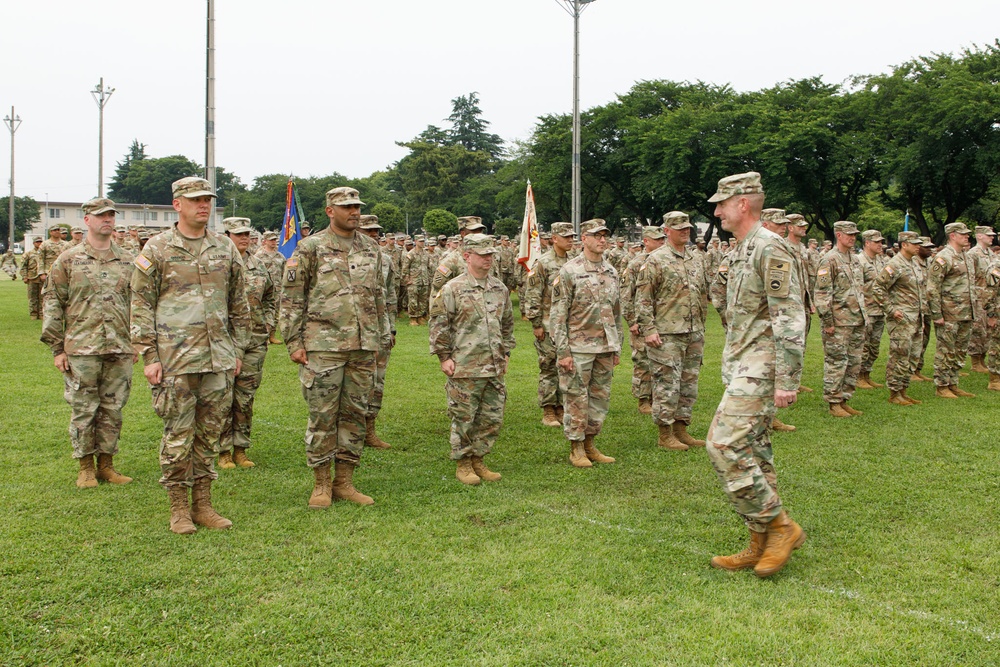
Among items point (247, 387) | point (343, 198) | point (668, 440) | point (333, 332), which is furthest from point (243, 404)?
point (668, 440)

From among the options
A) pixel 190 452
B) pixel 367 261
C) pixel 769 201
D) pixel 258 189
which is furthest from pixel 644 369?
pixel 258 189

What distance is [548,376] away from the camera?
30.8 feet

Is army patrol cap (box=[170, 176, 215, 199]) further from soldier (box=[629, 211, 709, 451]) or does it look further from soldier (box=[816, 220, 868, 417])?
soldier (box=[816, 220, 868, 417])

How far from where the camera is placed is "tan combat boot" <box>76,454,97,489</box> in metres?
6.50

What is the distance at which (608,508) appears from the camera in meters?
6.14

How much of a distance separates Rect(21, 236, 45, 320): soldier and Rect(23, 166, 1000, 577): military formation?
446 inches

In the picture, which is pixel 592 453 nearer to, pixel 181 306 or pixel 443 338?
pixel 443 338

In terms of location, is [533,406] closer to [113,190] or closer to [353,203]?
[353,203]

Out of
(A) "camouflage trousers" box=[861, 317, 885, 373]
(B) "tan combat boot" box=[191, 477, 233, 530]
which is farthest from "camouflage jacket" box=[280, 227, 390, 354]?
(A) "camouflage trousers" box=[861, 317, 885, 373]

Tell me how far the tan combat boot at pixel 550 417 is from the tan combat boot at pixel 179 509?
14.5 ft

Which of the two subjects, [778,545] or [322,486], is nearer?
[778,545]

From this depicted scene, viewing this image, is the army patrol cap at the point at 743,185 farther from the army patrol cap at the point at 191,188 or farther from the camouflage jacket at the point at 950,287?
the camouflage jacket at the point at 950,287

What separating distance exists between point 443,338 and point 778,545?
3.20 meters

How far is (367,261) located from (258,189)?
88.8 meters
